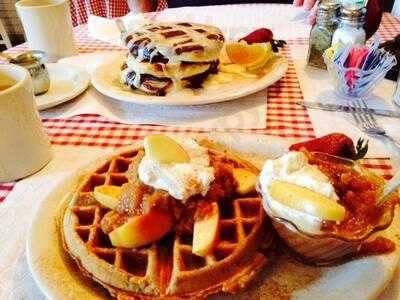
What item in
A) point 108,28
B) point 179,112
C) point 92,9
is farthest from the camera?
point 92,9

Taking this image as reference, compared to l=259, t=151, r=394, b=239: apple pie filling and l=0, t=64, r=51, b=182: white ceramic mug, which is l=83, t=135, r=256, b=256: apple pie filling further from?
l=0, t=64, r=51, b=182: white ceramic mug

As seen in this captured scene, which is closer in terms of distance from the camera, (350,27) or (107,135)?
(107,135)

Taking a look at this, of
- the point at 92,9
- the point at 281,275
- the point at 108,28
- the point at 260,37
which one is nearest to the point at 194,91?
the point at 260,37

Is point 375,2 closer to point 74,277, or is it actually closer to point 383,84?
point 383,84

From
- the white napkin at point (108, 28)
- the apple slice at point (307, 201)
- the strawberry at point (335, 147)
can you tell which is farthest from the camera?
the white napkin at point (108, 28)

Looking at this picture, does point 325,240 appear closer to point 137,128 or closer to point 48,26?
point 137,128

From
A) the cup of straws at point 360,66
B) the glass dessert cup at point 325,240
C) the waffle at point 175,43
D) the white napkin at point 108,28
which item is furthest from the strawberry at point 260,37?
the glass dessert cup at point 325,240

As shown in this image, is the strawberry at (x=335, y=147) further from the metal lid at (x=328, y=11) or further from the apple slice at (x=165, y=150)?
the metal lid at (x=328, y=11)
